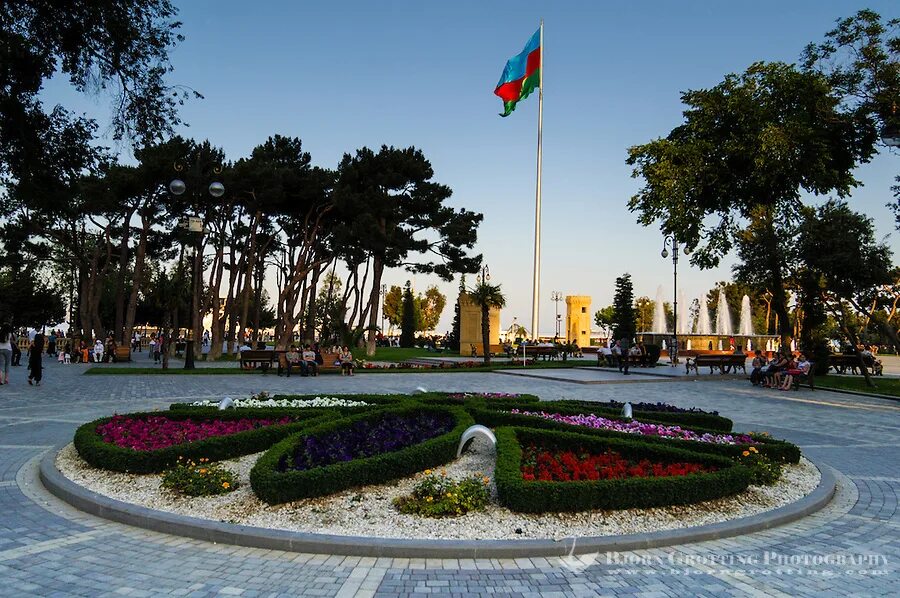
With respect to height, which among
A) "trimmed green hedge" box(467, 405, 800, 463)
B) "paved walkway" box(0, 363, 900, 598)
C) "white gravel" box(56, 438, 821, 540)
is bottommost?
"paved walkway" box(0, 363, 900, 598)

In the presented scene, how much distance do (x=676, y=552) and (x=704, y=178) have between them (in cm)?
2124

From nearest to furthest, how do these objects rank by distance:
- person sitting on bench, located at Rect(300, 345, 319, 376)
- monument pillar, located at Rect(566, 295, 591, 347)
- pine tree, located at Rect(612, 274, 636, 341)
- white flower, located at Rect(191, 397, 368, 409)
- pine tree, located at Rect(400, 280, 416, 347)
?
white flower, located at Rect(191, 397, 368, 409) < person sitting on bench, located at Rect(300, 345, 319, 376) < pine tree, located at Rect(612, 274, 636, 341) < pine tree, located at Rect(400, 280, 416, 347) < monument pillar, located at Rect(566, 295, 591, 347)

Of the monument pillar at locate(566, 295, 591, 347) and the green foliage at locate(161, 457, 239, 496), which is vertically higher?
the monument pillar at locate(566, 295, 591, 347)

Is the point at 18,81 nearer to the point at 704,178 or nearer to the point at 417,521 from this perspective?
the point at 417,521

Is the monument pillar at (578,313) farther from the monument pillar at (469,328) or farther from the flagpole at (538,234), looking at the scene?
the flagpole at (538,234)

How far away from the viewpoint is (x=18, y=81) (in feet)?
48.7

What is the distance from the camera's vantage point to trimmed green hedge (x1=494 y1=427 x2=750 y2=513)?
5.46 metres

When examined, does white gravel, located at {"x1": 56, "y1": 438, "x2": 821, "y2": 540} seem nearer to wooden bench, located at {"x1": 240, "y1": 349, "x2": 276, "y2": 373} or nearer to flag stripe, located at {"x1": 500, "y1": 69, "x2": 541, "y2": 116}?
wooden bench, located at {"x1": 240, "y1": 349, "x2": 276, "y2": 373}

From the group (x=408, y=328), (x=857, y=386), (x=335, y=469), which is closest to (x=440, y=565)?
(x=335, y=469)

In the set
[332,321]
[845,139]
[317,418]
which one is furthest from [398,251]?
[317,418]

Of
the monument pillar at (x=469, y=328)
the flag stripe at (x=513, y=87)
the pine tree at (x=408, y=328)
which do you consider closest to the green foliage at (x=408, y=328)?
the pine tree at (x=408, y=328)

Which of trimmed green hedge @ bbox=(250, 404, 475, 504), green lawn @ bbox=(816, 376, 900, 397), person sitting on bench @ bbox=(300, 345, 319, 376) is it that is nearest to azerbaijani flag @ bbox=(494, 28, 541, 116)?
person sitting on bench @ bbox=(300, 345, 319, 376)

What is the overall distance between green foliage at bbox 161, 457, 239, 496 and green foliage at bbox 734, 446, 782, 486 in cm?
540

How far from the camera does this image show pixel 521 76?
30844 mm
